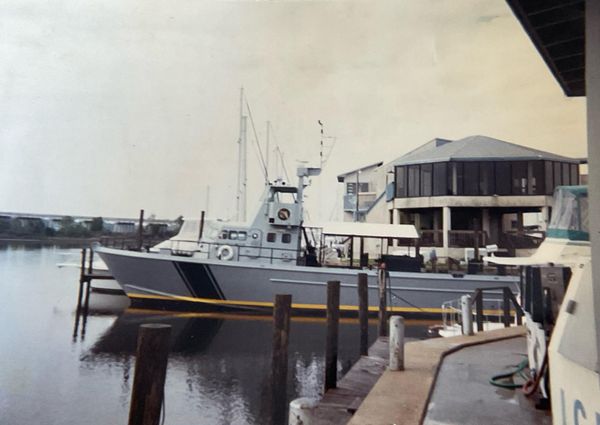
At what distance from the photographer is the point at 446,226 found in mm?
9508

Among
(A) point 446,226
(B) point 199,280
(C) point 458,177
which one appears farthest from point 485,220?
(B) point 199,280

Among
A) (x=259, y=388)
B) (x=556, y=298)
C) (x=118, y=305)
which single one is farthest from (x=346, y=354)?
(x=118, y=305)

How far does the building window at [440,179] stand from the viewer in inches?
385

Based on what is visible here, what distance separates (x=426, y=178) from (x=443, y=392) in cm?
867

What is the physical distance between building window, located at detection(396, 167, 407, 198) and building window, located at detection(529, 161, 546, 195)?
2851mm

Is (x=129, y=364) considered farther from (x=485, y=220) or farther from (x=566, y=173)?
(x=566, y=173)

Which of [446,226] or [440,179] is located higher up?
[440,179]

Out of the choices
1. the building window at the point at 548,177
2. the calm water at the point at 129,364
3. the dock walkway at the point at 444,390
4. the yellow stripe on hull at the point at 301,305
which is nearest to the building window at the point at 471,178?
the building window at the point at 548,177

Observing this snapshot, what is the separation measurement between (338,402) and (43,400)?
3.24 meters

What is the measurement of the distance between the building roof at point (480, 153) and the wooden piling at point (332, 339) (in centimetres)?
748

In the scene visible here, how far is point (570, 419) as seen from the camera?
104cm

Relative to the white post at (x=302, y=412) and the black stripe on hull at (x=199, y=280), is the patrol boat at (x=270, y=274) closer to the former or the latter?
the black stripe on hull at (x=199, y=280)

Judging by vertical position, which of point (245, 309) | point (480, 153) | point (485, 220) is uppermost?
point (480, 153)

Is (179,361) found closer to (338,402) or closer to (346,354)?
(346,354)
